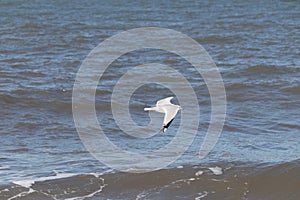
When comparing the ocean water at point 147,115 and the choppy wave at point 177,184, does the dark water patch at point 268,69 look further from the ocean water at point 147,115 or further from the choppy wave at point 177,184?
→ the choppy wave at point 177,184

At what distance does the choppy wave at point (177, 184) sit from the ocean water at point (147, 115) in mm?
17

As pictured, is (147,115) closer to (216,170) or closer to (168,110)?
(216,170)

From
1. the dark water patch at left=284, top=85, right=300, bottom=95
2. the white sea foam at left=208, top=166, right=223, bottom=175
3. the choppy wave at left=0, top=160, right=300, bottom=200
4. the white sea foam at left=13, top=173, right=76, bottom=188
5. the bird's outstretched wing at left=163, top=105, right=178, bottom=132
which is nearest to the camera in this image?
the bird's outstretched wing at left=163, top=105, right=178, bottom=132

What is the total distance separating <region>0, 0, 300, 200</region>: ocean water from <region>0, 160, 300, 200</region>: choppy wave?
0.02m

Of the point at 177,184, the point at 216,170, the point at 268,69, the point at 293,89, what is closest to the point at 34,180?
the point at 177,184

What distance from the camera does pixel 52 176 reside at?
464 inches

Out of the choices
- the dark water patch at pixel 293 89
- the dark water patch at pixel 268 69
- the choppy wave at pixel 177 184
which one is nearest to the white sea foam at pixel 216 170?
the choppy wave at pixel 177 184

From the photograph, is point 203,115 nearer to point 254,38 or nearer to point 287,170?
point 287,170

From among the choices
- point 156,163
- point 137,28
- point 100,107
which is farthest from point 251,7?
point 156,163

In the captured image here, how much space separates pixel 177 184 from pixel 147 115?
4652 mm

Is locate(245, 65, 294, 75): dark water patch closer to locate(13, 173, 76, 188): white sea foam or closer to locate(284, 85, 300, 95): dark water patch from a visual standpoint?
Answer: locate(284, 85, 300, 95): dark water patch

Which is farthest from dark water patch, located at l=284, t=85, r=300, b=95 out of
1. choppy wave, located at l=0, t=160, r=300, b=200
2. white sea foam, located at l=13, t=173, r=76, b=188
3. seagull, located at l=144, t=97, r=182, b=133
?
white sea foam, located at l=13, t=173, r=76, b=188

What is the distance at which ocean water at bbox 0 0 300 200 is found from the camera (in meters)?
11.6

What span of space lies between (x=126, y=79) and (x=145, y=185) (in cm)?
835
